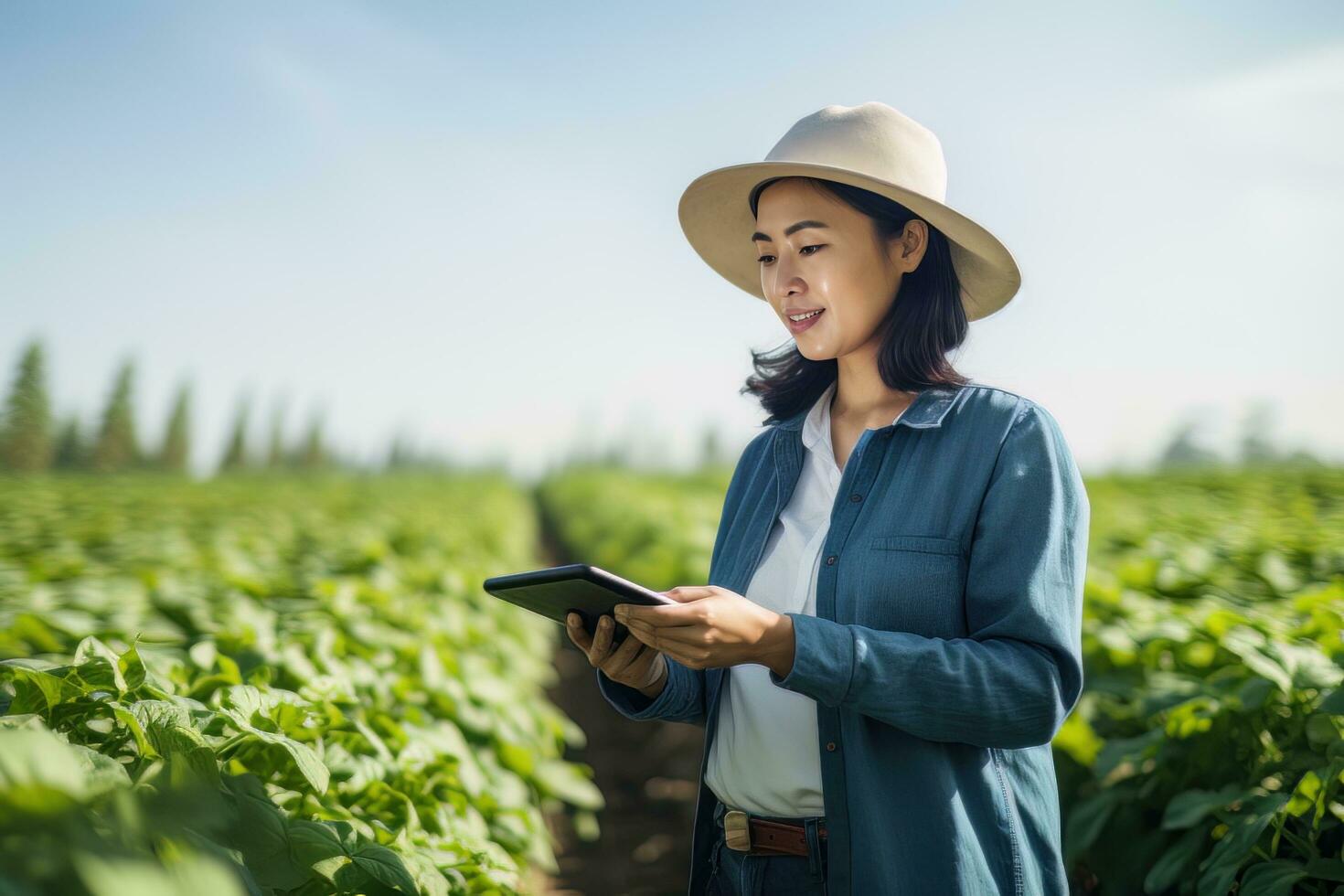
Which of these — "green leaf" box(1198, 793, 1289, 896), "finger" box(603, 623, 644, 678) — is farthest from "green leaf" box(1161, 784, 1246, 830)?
"finger" box(603, 623, 644, 678)

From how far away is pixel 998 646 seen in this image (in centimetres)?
164

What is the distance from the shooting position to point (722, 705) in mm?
2053

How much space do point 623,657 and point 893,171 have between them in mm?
1111

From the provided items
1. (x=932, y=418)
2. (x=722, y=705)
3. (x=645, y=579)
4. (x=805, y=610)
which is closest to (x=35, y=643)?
(x=722, y=705)

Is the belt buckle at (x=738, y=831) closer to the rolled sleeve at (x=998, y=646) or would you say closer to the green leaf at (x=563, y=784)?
the rolled sleeve at (x=998, y=646)

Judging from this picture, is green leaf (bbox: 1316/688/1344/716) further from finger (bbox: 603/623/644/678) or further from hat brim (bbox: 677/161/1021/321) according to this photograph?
finger (bbox: 603/623/644/678)

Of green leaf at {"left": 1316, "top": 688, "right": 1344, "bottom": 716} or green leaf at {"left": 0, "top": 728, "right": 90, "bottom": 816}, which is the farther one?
green leaf at {"left": 1316, "top": 688, "right": 1344, "bottom": 716}

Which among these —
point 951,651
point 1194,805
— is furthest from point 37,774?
point 1194,805

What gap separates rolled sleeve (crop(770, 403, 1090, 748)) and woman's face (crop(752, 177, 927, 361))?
1.45 feet

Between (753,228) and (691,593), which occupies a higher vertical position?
(753,228)

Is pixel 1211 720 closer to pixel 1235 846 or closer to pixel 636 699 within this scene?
pixel 1235 846

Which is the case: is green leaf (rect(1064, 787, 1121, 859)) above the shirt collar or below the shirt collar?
below

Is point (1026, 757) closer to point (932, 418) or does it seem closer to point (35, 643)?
point (932, 418)

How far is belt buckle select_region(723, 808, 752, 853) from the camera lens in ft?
6.12
